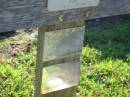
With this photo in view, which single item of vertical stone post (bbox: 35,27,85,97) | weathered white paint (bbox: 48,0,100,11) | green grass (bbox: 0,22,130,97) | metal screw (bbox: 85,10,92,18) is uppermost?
weathered white paint (bbox: 48,0,100,11)

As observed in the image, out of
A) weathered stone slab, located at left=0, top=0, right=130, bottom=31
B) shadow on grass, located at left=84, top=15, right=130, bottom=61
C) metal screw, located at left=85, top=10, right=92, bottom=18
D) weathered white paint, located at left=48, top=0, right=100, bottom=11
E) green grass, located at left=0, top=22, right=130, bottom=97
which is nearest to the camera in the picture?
weathered stone slab, located at left=0, top=0, right=130, bottom=31

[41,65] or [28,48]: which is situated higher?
[41,65]

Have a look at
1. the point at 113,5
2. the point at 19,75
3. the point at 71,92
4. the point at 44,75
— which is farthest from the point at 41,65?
the point at 19,75

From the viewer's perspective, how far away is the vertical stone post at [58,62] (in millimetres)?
3254

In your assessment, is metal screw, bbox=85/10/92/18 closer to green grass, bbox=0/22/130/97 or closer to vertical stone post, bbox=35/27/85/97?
vertical stone post, bbox=35/27/85/97

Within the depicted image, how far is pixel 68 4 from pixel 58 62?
0.99 m

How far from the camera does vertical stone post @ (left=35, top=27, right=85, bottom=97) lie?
325 centimetres

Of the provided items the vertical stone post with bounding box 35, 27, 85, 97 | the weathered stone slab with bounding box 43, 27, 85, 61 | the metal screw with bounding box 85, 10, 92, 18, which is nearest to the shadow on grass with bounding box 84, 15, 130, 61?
the vertical stone post with bounding box 35, 27, 85, 97

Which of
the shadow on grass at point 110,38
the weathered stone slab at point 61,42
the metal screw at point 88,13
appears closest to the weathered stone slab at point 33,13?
the metal screw at point 88,13

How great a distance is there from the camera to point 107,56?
652cm

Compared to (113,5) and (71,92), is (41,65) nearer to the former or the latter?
(71,92)

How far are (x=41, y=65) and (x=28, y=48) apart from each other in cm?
343

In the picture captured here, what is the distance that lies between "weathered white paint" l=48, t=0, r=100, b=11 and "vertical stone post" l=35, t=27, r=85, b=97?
0.65 m

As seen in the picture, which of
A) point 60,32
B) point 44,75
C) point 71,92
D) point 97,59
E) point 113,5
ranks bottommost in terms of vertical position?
point 97,59
